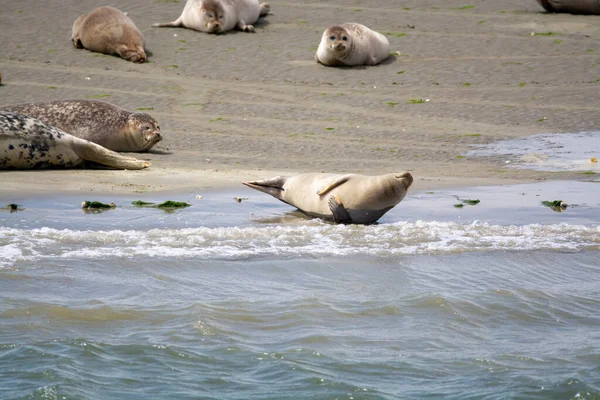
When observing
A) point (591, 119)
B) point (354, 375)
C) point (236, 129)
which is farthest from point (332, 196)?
point (591, 119)

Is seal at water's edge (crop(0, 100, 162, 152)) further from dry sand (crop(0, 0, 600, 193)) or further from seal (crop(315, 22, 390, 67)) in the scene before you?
seal (crop(315, 22, 390, 67))

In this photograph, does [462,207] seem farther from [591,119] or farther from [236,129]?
[591,119]

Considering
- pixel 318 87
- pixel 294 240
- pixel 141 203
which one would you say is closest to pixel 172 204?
pixel 141 203

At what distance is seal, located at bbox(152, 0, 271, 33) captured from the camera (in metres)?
16.5

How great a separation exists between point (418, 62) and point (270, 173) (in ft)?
24.1

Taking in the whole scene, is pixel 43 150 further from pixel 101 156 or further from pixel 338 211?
pixel 338 211

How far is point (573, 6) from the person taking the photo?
60.2 ft

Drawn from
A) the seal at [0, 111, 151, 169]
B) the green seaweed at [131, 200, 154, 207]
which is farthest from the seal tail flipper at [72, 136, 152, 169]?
the green seaweed at [131, 200, 154, 207]

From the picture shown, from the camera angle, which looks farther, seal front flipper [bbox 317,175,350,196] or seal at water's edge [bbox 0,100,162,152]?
seal at water's edge [bbox 0,100,162,152]

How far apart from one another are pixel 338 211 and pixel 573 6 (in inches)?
524

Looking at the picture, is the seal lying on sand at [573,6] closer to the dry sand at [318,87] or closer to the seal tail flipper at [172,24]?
the dry sand at [318,87]

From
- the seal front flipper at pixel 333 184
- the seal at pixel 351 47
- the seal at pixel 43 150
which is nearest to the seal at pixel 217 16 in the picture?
the seal at pixel 351 47

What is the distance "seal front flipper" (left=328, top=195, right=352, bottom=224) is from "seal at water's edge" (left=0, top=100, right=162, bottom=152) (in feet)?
12.0

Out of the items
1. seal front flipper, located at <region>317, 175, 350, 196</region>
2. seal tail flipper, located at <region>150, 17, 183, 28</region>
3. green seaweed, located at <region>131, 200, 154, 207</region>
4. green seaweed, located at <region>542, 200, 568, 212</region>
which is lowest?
green seaweed, located at <region>542, 200, 568, 212</region>
